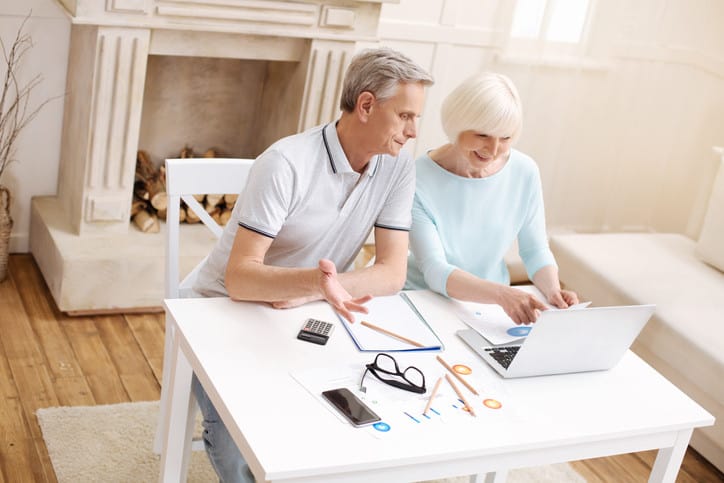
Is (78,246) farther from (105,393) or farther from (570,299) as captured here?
(570,299)

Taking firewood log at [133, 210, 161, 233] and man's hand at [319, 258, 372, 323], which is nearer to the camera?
man's hand at [319, 258, 372, 323]

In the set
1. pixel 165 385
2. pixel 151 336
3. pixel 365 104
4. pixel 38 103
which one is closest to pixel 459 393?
pixel 365 104

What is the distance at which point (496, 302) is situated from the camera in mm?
2201

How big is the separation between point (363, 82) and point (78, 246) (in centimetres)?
162

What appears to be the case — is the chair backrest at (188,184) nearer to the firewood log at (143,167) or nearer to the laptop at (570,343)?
the laptop at (570,343)

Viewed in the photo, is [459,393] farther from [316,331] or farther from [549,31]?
[549,31]

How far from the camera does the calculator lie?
1.91 metres

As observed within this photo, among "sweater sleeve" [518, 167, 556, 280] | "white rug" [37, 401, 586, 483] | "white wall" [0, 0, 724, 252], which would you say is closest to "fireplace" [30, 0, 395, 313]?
"white wall" [0, 0, 724, 252]

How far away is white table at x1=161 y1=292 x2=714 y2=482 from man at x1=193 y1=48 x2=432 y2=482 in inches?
3.3

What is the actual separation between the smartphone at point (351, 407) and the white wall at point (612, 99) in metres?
2.32

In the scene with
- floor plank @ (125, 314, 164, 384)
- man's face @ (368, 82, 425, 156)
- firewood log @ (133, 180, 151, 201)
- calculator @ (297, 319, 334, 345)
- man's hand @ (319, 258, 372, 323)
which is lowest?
floor plank @ (125, 314, 164, 384)

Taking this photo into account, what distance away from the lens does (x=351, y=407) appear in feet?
5.54

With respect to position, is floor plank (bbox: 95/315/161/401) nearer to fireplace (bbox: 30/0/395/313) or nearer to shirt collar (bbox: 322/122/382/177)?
fireplace (bbox: 30/0/395/313)

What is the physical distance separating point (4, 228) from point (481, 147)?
1.84m
